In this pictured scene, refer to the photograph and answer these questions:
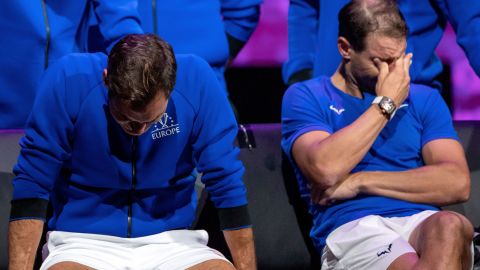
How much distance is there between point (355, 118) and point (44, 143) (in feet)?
3.50

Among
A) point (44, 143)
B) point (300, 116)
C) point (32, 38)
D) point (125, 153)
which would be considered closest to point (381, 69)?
point (300, 116)

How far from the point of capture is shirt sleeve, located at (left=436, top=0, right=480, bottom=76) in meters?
3.60

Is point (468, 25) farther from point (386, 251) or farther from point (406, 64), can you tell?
point (386, 251)

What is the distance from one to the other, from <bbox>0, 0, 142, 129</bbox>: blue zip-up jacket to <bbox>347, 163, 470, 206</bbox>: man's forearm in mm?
1012

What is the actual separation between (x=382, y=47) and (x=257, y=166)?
592 mm

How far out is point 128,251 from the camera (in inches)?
108

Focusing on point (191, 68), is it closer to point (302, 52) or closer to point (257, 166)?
point (257, 166)

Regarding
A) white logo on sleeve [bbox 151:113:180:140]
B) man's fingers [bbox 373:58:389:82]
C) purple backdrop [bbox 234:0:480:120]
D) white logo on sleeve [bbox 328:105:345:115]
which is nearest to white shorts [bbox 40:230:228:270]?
white logo on sleeve [bbox 151:113:180:140]

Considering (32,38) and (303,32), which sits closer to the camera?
(32,38)

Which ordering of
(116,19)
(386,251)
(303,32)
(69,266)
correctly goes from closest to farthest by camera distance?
(69,266), (386,251), (116,19), (303,32)

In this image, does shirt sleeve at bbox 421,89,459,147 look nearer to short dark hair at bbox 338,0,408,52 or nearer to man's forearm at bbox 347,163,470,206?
man's forearm at bbox 347,163,470,206

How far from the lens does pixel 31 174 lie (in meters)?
2.65

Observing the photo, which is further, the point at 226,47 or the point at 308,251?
the point at 226,47

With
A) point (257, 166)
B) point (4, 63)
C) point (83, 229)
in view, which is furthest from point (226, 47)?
point (83, 229)
